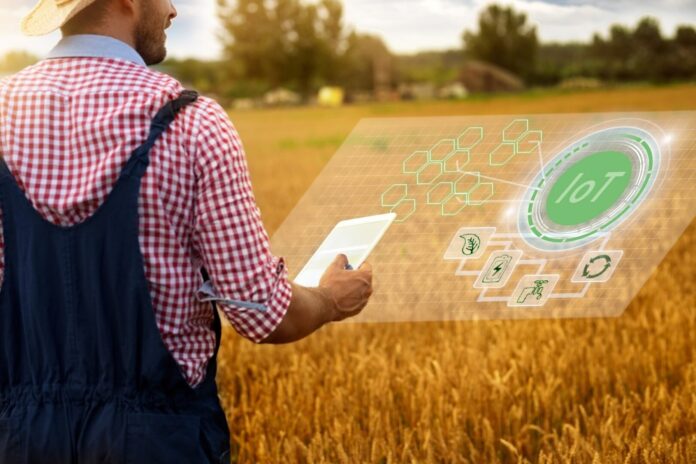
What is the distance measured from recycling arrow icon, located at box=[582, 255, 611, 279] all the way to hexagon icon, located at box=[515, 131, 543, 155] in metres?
0.34

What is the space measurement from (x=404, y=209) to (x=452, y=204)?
0.12 metres

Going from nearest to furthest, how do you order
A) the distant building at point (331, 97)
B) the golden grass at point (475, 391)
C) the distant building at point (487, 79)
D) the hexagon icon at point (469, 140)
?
the hexagon icon at point (469, 140) → the golden grass at point (475, 391) → the distant building at point (487, 79) → the distant building at point (331, 97)

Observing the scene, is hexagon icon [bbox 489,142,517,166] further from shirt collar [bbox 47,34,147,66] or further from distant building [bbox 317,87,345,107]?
distant building [bbox 317,87,345,107]

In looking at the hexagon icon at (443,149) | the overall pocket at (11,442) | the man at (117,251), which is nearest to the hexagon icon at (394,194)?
the hexagon icon at (443,149)

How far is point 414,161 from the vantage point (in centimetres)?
258

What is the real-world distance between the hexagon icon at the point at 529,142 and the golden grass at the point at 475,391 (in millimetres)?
497

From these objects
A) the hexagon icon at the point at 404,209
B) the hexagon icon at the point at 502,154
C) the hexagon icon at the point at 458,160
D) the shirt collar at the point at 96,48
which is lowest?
the hexagon icon at the point at 404,209

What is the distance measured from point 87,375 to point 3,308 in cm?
23

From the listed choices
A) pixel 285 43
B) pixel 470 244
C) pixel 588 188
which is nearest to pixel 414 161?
pixel 470 244

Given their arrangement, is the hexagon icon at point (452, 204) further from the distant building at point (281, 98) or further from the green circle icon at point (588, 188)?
the distant building at point (281, 98)

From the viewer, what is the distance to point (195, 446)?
6.33 ft

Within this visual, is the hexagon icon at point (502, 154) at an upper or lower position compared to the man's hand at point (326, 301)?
upper

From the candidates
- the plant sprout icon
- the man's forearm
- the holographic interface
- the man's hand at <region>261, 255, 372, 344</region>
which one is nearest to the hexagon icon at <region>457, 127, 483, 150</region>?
the holographic interface

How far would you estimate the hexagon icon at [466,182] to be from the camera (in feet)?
8.45
